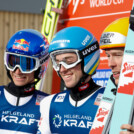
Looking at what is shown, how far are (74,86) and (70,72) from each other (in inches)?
4.5

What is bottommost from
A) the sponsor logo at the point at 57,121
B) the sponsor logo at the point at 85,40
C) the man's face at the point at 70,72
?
the sponsor logo at the point at 57,121

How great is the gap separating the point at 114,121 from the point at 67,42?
97 centimetres

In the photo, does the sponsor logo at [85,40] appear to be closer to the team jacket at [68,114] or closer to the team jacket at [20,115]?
the team jacket at [68,114]

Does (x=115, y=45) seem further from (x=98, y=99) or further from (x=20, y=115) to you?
(x=20, y=115)

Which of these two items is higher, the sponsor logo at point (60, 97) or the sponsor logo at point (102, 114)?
the sponsor logo at point (102, 114)

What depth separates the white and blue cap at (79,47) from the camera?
92.4 inches

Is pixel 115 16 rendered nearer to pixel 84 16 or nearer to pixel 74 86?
pixel 84 16

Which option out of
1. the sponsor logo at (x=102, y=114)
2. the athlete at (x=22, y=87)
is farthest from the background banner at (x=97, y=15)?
the sponsor logo at (x=102, y=114)

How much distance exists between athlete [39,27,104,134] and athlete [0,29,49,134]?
0.36 meters

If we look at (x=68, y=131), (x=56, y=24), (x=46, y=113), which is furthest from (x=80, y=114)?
Result: (x=56, y=24)

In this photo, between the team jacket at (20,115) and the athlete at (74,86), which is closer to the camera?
the athlete at (74,86)

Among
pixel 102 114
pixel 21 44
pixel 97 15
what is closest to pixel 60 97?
pixel 102 114

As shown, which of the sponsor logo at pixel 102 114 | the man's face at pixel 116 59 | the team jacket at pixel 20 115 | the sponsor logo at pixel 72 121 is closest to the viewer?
the sponsor logo at pixel 102 114

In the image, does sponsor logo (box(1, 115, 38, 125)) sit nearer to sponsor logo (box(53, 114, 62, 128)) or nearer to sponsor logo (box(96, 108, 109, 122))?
sponsor logo (box(53, 114, 62, 128))
